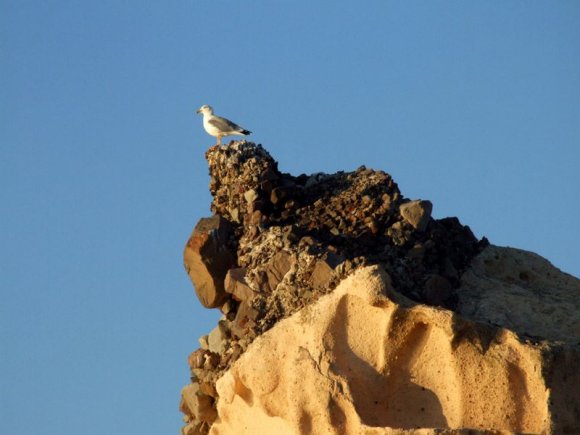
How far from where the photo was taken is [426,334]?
18.3 meters

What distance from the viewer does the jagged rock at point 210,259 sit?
810 inches

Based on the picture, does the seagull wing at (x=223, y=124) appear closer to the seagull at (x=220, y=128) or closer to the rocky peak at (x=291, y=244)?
the seagull at (x=220, y=128)

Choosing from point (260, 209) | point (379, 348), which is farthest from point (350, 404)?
point (260, 209)

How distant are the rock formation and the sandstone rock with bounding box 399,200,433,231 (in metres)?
0.02

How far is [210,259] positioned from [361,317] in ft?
9.20

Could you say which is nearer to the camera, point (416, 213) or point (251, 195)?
point (416, 213)

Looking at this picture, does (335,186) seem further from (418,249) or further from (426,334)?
(426,334)

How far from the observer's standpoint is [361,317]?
18.5m

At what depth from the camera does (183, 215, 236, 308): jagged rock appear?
20562 millimetres

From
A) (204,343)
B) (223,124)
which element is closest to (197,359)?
(204,343)

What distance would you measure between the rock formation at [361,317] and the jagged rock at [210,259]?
0.7 inches

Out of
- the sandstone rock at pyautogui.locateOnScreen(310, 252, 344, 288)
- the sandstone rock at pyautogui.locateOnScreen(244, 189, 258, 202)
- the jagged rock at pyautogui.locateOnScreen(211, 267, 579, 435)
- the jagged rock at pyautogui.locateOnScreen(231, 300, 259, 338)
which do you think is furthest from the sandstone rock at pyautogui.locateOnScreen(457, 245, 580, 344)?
the sandstone rock at pyautogui.locateOnScreen(244, 189, 258, 202)

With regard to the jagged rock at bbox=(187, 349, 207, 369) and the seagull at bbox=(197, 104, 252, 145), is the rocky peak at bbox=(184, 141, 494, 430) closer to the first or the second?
the jagged rock at bbox=(187, 349, 207, 369)

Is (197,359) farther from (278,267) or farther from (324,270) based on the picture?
(324,270)
